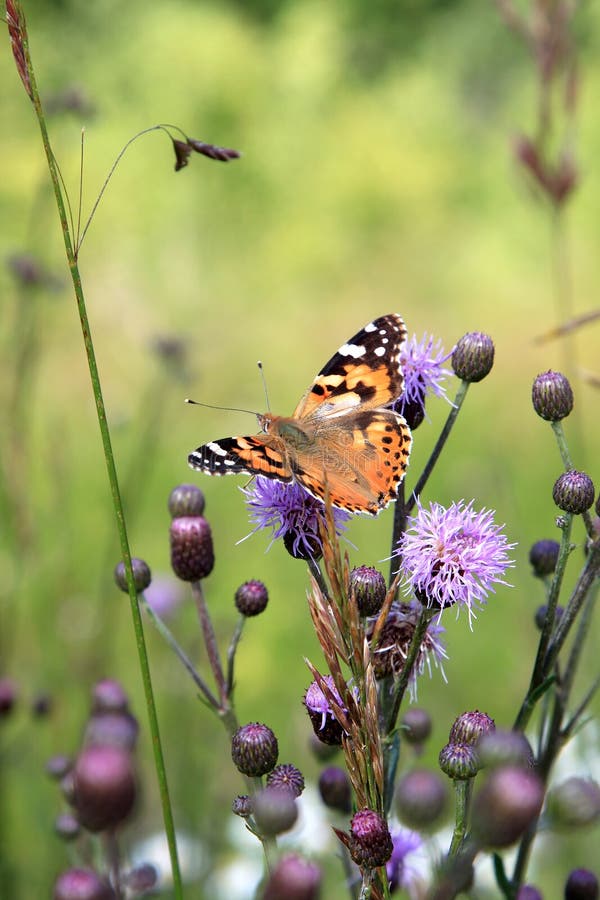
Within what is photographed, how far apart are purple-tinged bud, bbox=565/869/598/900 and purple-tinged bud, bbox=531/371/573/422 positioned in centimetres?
59

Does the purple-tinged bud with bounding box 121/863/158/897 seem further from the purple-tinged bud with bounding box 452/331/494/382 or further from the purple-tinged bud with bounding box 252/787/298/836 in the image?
the purple-tinged bud with bounding box 452/331/494/382

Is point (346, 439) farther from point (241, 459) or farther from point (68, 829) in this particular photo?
point (68, 829)

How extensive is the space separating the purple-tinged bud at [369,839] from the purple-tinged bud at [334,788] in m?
0.47

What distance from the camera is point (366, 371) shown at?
5.70 feet

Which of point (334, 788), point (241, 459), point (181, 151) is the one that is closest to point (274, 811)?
point (334, 788)

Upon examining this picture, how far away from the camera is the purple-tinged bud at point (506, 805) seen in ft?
2.90

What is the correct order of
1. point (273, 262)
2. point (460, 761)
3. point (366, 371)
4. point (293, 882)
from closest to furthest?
point (293, 882), point (460, 761), point (366, 371), point (273, 262)

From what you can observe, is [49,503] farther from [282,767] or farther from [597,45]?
[597,45]

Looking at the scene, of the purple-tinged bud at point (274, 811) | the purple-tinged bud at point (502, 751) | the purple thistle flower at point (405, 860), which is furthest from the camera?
the purple thistle flower at point (405, 860)

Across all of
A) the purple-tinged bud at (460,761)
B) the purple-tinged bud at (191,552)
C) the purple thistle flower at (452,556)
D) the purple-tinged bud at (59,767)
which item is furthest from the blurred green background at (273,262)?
the purple-tinged bud at (460,761)

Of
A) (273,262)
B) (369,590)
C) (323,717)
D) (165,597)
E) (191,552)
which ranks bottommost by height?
(323,717)

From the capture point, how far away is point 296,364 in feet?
21.6

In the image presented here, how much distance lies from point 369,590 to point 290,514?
0.26 metres

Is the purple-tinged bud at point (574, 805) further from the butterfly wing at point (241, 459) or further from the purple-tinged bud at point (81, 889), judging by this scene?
the butterfly wing at point (241, 459)
